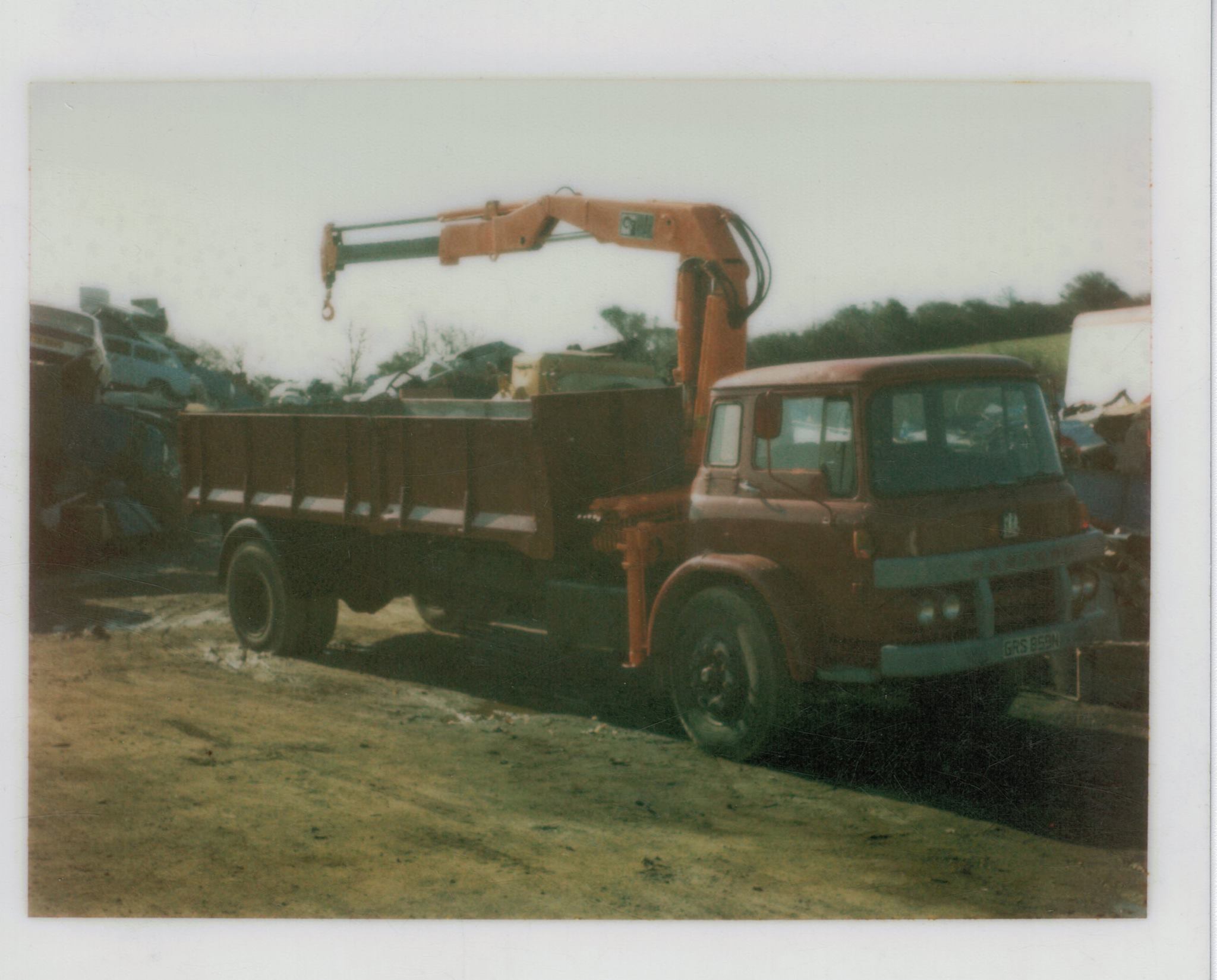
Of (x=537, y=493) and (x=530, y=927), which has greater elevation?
(x=537, y=493)

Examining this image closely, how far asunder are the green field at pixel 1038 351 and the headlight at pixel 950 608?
1.27 m

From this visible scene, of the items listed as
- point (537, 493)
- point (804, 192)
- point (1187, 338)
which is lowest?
point (537, 493)

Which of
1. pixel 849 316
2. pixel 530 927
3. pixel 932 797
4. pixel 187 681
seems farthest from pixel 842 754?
pixel 187 681

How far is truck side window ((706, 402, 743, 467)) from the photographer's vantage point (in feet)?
18.8

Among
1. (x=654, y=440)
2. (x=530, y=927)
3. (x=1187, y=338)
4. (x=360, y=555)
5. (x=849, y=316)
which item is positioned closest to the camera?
(x=530, y=927)

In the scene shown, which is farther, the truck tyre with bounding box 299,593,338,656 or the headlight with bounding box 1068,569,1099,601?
the truck tyre with bounding box 299,593,338,656

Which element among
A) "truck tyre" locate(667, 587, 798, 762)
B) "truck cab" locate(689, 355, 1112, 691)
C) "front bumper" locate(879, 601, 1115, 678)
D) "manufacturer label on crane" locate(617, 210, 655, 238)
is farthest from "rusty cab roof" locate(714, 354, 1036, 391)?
"manufacturer label on crane" locate(617, 210, 655, 238)

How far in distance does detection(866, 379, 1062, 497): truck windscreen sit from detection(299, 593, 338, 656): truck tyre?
15.7 ft

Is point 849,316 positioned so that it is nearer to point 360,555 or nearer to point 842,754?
point 842,754

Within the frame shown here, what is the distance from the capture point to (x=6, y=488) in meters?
5.17

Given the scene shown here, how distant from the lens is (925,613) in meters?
4.97

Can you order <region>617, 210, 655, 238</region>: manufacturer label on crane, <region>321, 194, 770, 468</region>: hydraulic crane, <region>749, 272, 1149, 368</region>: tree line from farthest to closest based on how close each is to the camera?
<region>617, 210, 655, 238</region>: manufacturer label on crane < <region>321, 194, 770, 468</region>: hydraulic crane < <region>749, 272, 1149, 368</region>: tree line

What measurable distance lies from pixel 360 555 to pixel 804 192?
4.35 metres

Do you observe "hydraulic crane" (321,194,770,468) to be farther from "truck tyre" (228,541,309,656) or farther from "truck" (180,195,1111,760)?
"truck tyre" (228,541,309,656)
